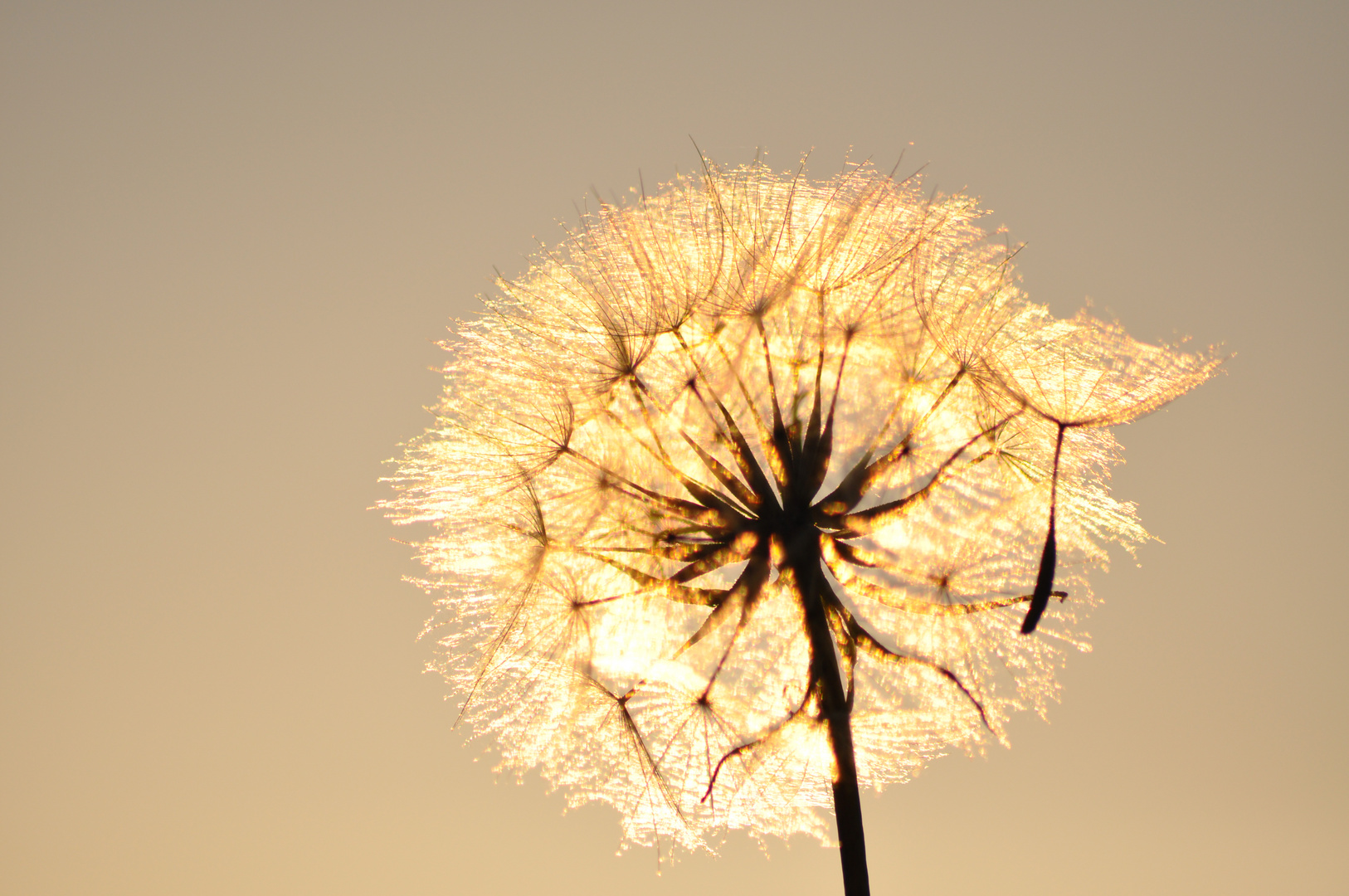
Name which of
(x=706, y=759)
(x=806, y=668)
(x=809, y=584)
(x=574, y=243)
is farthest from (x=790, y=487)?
(x=574, y=243)

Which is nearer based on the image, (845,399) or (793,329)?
(845,399)

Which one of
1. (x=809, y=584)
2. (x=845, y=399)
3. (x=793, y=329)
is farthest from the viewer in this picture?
(x=793, y=329)

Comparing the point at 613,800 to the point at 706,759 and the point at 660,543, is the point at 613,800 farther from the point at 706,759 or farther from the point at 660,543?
the point at 660,543
